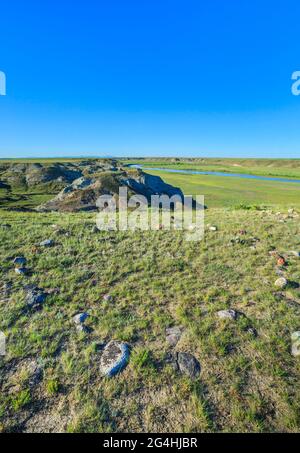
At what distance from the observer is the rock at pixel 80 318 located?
5.31m

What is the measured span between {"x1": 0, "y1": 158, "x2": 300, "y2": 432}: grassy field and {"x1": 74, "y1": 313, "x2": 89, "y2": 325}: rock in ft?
0.44

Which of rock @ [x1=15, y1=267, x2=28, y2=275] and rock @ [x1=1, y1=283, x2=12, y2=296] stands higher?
rock @ [x1=15, y1=267, x2=28, y2=275]

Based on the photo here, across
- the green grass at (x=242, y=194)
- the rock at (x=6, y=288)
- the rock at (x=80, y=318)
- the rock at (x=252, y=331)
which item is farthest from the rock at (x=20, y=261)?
the green grass at (x=242, y=194)

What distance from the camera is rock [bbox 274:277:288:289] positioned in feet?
20.9

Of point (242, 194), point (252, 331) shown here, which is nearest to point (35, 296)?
point (252, 331)

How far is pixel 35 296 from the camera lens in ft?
19.7

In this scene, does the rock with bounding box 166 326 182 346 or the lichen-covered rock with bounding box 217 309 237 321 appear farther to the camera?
the lichen-covered rock with bounding box 217 309 237 321

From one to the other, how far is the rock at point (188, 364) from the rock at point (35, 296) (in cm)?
330

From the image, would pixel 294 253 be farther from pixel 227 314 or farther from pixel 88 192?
pixel 88 192

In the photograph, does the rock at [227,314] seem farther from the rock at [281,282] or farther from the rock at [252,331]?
the rock at [281,282]

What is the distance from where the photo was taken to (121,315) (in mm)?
5527

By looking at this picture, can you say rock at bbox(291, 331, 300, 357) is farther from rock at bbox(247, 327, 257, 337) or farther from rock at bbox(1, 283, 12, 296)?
rock at bbox(1, 283, 12, 296)

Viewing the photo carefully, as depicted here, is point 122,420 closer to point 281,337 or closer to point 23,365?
point 23,365

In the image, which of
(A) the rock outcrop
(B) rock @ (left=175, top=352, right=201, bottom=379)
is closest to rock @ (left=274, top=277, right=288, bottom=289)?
(B) rock @ (left=175, top=352, right=201, bottom=379)
